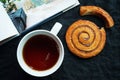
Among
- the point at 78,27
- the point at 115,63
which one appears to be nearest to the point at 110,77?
the point at 115,63

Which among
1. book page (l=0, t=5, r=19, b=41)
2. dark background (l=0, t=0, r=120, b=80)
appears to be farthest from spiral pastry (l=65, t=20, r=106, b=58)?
book page (l=0, t=5, r=19, b=41)

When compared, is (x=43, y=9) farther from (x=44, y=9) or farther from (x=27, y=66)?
(x=27, y=66)

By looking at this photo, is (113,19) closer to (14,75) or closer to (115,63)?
(115,63)

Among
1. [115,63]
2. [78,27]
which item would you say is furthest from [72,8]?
[115,63]

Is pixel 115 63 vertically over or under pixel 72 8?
under

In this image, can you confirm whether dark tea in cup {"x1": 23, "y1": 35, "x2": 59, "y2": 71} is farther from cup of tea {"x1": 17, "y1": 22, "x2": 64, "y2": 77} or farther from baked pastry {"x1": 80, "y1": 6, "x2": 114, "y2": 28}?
baked pastry {"x1": 80, "y1": 6, "x2": 114, "y2": 28}
